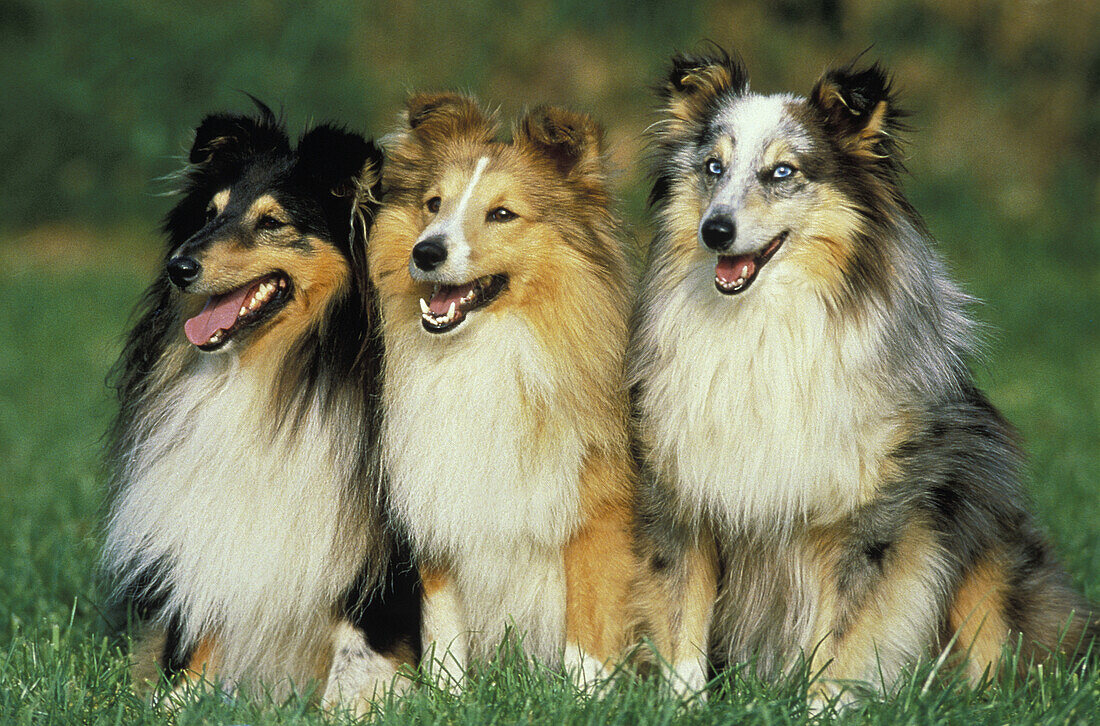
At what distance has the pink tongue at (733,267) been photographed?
3480 mm

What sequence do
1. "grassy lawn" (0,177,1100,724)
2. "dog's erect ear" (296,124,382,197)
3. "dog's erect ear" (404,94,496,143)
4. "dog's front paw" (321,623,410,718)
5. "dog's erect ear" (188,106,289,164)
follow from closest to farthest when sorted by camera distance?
"grassy lawn" (0,177,1100,724)
"dog's front paw" (321,623,410,718)
"dog's erect ear" (296,124,382,197)
"dog's erect ear" (188,106,289,164)
"dog's erect ear" (404,94,496,143)

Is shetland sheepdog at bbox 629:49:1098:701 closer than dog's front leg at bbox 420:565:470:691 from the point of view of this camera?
Yes

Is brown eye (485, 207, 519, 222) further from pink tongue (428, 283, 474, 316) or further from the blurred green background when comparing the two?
the blurred green background

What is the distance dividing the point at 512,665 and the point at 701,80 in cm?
209

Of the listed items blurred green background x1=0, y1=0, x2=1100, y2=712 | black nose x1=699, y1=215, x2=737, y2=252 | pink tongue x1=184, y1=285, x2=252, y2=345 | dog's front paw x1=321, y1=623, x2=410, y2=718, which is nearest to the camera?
black nose x1=699, y1=215, x2=737, y2=252

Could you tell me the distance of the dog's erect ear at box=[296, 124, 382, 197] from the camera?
3.88 m

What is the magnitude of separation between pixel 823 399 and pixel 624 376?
72cm

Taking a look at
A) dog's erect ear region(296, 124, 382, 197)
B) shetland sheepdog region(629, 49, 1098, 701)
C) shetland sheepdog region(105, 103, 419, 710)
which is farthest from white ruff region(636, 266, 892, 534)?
dog's erect ear region(296, 124, 382, 197)

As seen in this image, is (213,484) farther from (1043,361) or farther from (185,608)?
(1043,361)

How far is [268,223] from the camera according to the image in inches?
150

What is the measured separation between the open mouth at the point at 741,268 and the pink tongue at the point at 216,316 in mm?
1637

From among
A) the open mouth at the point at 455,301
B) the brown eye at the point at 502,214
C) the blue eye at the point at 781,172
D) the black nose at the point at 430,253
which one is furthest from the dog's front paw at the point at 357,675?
the blue eye at the point at 781,172

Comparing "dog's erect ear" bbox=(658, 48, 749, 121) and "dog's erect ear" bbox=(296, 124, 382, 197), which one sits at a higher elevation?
"dog's erect ear" bbox=(658, 48, 749, 121)

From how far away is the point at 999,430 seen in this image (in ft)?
12.1
